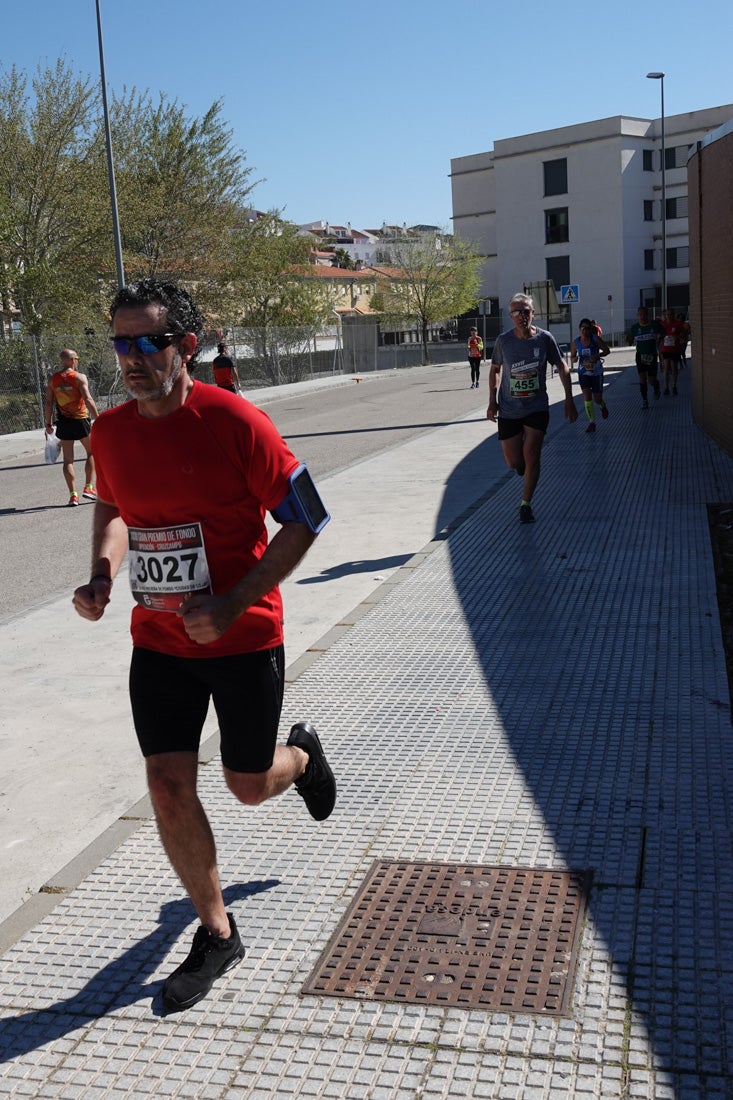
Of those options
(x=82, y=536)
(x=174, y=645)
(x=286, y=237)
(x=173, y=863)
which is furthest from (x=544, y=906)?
(x=286, y=237)

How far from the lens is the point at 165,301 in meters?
3.18

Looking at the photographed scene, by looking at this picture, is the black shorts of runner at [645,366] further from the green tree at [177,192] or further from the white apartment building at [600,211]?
the white apartment building at [600,211]

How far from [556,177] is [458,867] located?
70526 mm

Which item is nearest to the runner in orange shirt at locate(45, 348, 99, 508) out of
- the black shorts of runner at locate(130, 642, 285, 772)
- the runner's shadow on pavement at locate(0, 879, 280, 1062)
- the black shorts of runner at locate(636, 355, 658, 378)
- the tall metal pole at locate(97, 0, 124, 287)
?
the runner's shadow on pavement at locate(0, 879, 280, 1062)

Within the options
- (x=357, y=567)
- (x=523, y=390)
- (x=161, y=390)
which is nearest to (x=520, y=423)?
(x=523, y=390)

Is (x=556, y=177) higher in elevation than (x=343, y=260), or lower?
lower

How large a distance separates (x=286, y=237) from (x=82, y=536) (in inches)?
1842

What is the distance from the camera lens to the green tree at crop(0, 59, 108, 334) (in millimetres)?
30922

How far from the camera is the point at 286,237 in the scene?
55.7m

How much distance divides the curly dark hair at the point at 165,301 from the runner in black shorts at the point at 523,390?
6.41 meters

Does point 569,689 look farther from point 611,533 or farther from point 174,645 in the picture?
point 611,533

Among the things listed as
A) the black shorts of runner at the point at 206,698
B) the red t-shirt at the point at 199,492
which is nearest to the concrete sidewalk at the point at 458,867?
the black shorts of runner at the point at 206,698

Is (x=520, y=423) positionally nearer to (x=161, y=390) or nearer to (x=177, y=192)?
(x=161, y=390)

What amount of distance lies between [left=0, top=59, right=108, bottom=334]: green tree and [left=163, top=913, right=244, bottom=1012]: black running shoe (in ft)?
96.4
